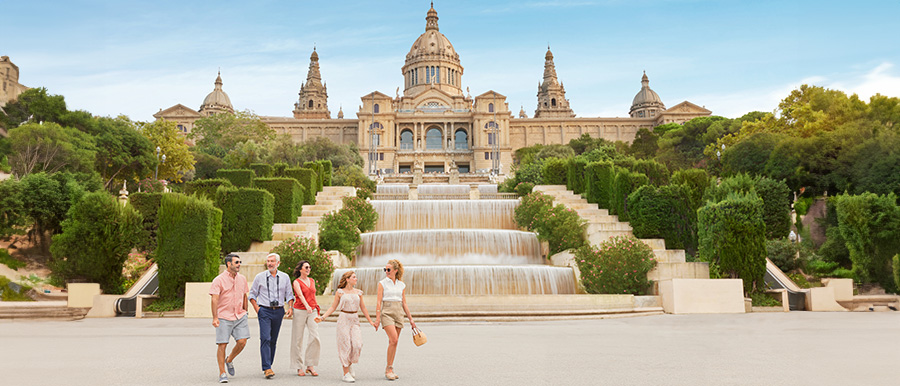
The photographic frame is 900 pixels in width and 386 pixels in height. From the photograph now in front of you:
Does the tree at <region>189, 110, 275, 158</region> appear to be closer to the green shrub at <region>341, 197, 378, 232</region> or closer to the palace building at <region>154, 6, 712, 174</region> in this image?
the palace building at <region>154, 6, 712, 174</region>

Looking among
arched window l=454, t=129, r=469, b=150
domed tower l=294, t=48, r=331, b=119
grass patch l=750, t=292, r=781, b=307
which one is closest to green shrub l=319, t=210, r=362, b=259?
grass patch l=750, t=292, r=781, b=307

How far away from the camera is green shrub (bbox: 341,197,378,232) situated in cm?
2735

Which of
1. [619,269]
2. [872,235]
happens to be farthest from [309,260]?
[872,235]

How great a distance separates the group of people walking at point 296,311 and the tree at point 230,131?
63447mm

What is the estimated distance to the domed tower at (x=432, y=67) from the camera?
371 ft

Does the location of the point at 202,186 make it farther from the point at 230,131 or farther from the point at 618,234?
the point at 230,131

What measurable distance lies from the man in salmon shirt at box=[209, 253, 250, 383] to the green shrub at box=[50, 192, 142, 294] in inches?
601

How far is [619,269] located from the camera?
19.5m

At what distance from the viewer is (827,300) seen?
19.7 metres

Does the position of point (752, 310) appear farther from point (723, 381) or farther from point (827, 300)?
point (723, 381)

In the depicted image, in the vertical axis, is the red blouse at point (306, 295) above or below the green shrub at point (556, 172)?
below

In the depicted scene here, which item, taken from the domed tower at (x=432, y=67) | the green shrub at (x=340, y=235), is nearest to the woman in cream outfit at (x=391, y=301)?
the green shrub at (x=340, y=235)

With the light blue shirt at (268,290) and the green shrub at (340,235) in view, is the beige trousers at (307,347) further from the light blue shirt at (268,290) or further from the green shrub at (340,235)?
the green shrub at (340,235)

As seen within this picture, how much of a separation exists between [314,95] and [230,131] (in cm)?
4960
